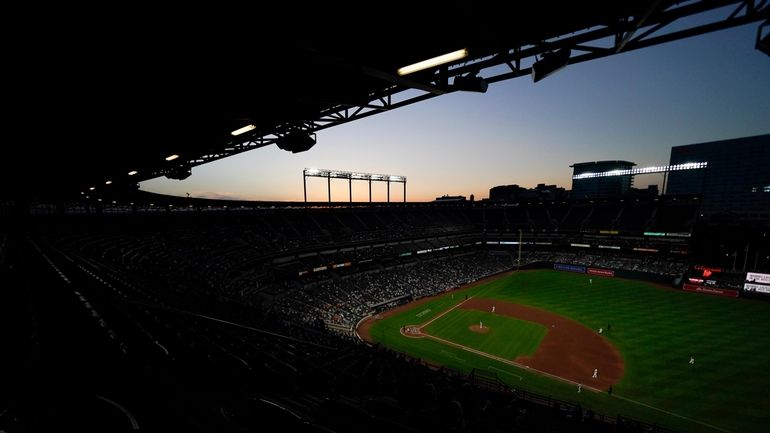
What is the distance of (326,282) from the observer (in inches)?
1603

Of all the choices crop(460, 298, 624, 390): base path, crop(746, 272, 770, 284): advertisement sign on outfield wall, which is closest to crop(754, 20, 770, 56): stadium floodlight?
crop(460, 298, 624, 390): base path

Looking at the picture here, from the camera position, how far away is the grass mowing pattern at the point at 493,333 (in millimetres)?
27453

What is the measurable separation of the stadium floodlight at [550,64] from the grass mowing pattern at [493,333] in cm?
2591

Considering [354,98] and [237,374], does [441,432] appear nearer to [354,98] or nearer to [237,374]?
[237,374]

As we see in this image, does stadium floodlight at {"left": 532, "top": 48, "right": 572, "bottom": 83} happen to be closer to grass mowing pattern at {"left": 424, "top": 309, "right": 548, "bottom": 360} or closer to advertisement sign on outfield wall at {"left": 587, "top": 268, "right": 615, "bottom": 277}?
grass mowing pattern at {"left": 424, "top": 309, "right": 548, "bottom": 360}

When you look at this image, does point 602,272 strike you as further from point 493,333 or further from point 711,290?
point 493,333

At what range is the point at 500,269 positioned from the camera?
57.6m

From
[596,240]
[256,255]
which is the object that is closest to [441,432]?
[256,255]

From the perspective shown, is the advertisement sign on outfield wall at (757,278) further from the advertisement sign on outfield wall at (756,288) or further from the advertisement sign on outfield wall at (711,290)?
the advertisement sign on outfield wall at (711,290)

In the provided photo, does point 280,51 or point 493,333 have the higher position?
point 280,51

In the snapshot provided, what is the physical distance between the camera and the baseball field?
763 inches

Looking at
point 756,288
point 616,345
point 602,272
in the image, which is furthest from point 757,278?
point 616,345

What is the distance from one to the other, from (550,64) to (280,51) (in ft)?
15.3

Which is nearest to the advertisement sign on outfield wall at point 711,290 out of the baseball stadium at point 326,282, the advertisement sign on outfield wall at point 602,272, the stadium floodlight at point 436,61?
the baseball stadium at point 326,282
